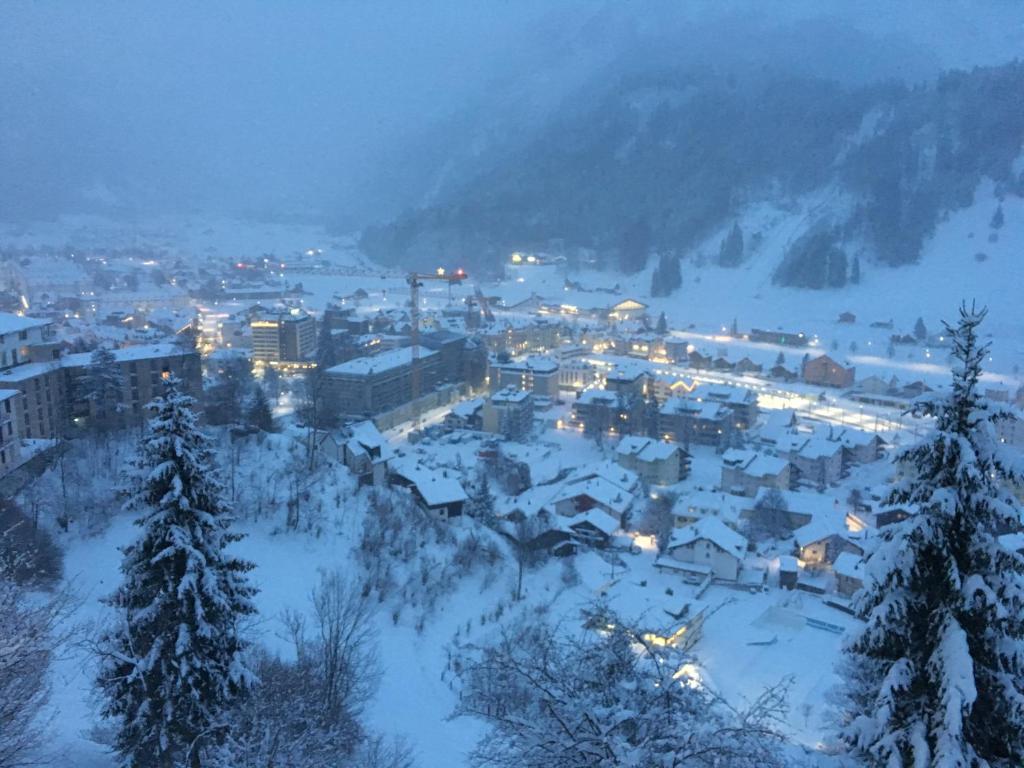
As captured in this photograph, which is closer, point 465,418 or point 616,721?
point 616,721

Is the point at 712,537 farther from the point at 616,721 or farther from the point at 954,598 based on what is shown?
the point at 616,721

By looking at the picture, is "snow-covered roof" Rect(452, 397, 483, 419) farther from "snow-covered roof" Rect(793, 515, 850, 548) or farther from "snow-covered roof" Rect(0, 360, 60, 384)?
"snow-covered roof" Rect(0, 360, 60, 384)

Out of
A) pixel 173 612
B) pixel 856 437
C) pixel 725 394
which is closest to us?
pixel 173 612

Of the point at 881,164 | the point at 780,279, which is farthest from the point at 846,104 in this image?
the point at 780,279

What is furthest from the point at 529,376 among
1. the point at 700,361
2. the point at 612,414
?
the point at 700,361

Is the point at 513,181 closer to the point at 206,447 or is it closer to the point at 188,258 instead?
the point at 188,258

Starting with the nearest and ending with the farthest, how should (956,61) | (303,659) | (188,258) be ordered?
(303,659)
(188,258)
(956,61)

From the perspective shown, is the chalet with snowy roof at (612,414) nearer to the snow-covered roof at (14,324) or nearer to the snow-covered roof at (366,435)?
the snow-covered roof at (366,435)
